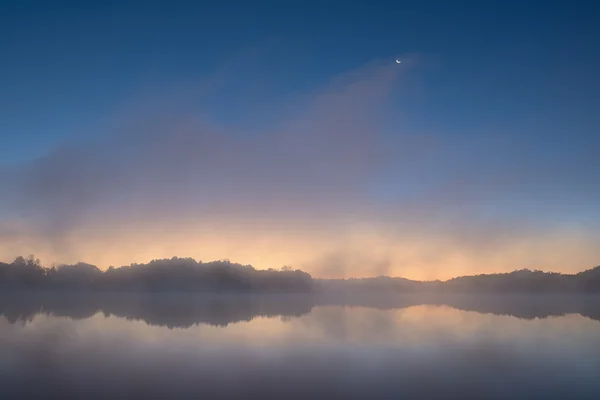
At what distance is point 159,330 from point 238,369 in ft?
57.9

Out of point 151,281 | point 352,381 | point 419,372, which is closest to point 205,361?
point 352,381

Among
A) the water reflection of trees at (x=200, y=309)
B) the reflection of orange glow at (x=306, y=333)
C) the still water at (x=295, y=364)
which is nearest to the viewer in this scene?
the still water at (x=295, y=364)

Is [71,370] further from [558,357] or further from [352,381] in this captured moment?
[558,357]

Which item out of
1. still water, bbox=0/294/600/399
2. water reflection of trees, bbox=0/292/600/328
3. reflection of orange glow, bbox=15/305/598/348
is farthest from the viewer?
water reflection of trees, bbox=0/292/600/328

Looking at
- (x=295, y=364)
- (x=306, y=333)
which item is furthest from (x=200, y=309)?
(x=295, y=364)

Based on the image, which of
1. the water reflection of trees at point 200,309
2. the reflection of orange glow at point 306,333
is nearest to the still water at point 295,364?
the reflection of orange glow at point 306,333

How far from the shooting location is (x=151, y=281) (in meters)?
176

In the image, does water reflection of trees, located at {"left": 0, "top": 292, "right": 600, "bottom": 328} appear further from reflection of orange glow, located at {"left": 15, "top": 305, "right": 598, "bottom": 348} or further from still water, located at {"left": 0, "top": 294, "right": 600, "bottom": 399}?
still water, located at {"left": 0, "top": 294, "right": 600, "bottom": 399}

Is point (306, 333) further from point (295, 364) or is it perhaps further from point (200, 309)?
point (200, 309)

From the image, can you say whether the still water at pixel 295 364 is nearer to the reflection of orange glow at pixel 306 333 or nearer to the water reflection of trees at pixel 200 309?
the reflection of orange glow at pixel 306 333

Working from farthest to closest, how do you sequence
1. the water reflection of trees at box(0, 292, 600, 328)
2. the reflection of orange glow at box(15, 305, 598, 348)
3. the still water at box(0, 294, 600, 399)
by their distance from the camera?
1. the water reflection of trees at box(0, 292, 600, 328)
2. the reflection of orange glow at box(15, 305, 598, 348)
3. the still water at box(0, 294, 600, 399)

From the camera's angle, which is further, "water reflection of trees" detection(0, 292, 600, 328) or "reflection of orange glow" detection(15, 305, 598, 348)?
"water reflection of trees" detection(0, 292, 600, 328)

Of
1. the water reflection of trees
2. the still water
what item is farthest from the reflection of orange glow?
the water reflection of trees

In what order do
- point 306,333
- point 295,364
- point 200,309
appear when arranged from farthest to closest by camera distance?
point 200,309, point 306,333, point 295,364
